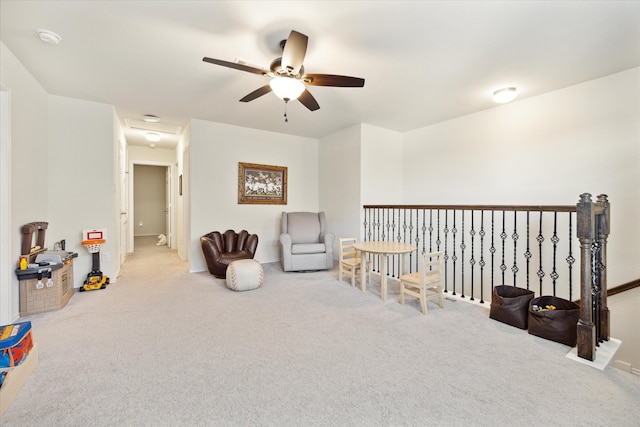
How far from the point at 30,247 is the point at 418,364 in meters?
3.92

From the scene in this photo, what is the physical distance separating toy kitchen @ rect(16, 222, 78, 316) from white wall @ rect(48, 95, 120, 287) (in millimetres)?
628

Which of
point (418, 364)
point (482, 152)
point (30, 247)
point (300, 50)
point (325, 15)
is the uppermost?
point (325, 15)

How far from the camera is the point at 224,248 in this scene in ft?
14.3

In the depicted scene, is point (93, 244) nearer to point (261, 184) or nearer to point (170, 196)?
point (261, 184)

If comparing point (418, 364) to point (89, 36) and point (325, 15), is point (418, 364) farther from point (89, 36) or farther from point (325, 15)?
point (89, 36)

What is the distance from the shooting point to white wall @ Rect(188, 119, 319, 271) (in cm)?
448

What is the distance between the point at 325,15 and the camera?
1971mm

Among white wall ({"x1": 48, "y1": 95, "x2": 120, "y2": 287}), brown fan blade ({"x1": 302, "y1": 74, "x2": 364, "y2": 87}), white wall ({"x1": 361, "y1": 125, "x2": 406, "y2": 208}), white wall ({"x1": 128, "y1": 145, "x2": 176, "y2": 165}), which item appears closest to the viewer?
brown fan blade ({"x1": 302, "y1": 74, "x2": 364, "y2": 87})

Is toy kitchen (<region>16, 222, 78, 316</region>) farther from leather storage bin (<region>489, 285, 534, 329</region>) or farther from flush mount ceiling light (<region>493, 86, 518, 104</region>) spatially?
flush mount ceiling light (<region>493, 86, 518, 104</region>)

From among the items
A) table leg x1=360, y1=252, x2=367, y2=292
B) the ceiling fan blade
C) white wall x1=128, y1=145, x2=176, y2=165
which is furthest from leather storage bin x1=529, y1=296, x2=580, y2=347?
white wall x1=128, y1=145, x2=176, y2=165

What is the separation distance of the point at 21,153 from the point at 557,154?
6.00m

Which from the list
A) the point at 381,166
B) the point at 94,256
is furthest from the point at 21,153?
the point at 381,166

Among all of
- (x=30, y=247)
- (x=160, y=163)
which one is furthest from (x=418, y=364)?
(x=160, y=163)

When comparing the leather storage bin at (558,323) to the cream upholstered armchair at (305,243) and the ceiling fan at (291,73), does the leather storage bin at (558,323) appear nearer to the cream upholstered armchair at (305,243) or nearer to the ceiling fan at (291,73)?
the ceiling fan at (291,73)
